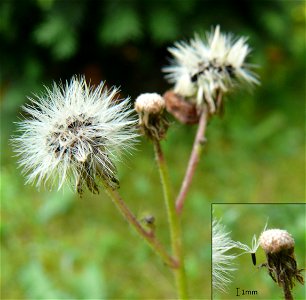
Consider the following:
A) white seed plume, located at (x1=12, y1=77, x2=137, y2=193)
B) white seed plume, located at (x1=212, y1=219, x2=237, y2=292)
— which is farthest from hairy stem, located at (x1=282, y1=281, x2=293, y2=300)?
white seed plume, located at (x1=12, y1=77, x2=137, y2=193)

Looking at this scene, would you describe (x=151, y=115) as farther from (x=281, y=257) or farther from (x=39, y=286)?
(x=39, y=286)

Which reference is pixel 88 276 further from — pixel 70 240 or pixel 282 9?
pixel 282 9

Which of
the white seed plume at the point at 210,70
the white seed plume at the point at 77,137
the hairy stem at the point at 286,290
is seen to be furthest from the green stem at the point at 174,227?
the hairy stem at the point at 286,290

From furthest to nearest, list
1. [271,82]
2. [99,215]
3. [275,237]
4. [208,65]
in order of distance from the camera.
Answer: [271,82] < [99,215] < [208,65] < [275,237]

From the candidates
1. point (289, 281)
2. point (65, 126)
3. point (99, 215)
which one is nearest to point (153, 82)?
point (99, 215)

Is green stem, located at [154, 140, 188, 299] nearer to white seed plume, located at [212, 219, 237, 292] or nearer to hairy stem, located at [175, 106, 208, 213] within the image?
hairy stem, located at [175, 106, 208, 213]

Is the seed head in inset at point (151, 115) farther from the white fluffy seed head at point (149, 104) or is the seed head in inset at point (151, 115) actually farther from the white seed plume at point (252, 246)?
the white seed plume at point (252, 246)
